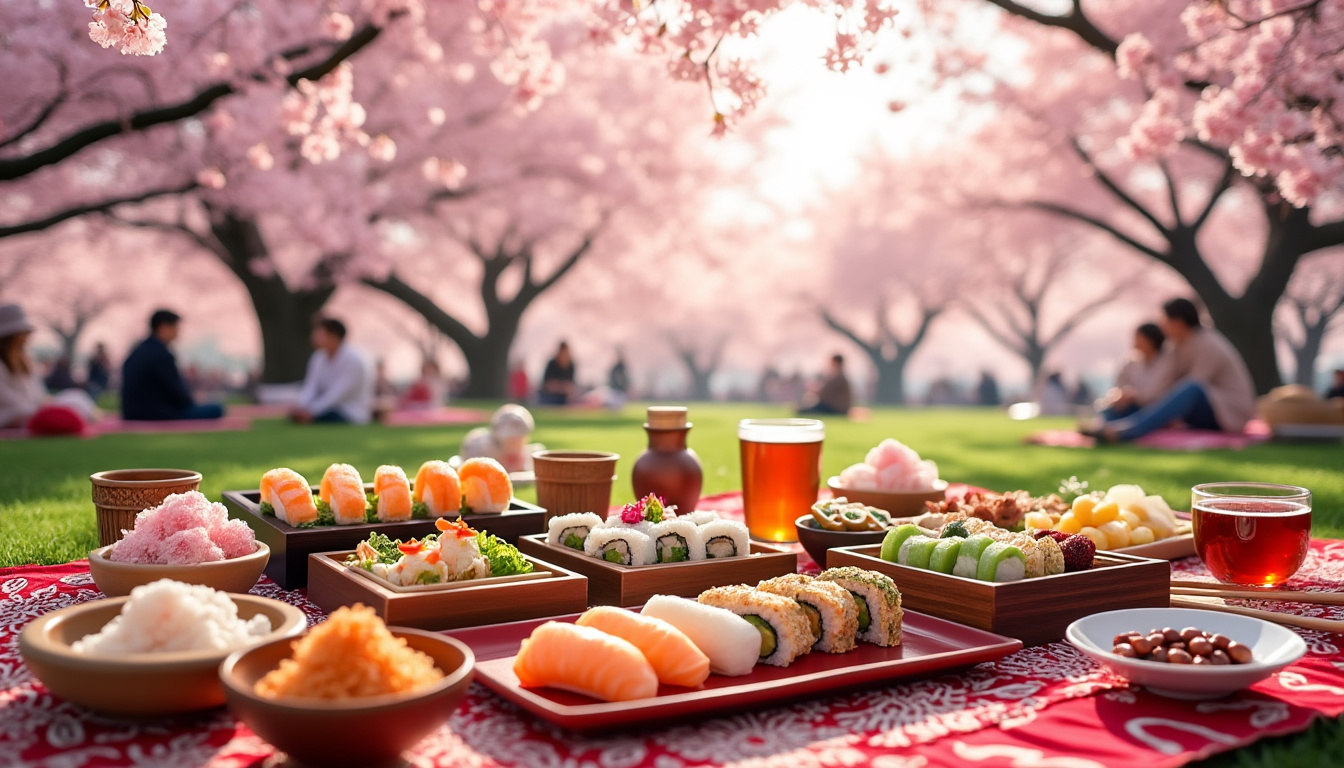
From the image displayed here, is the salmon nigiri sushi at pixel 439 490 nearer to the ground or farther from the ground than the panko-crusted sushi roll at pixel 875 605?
farther from the ground

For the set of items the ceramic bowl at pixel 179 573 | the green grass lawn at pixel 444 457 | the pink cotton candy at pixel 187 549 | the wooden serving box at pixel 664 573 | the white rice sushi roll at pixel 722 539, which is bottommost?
the green grass lawn at pixel 444 457

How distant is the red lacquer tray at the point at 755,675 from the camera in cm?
184

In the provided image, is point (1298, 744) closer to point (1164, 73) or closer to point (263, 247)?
point (1164, 73)

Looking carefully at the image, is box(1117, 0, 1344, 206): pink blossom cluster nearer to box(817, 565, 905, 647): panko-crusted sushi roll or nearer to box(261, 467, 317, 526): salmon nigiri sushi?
box(817, 565, 905, 647): panko-crusted sushi roll

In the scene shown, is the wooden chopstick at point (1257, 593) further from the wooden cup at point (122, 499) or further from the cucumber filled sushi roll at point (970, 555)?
the wooden cup at point (122, 499)

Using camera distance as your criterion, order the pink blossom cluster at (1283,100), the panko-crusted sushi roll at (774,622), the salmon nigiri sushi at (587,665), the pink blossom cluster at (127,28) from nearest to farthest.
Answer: the salmon nigiri sushi at (587,665) < the panko-crusted sushi roll at (774,622) < the pink blossom cluster at (127,28) < the pink blossom cluster at (1283,100)

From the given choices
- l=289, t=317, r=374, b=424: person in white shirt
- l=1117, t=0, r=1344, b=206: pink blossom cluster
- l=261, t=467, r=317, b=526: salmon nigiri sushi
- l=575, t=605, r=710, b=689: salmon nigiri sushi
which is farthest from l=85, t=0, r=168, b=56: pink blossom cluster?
l=289, t=317, r=374, b=424: person in white shirt

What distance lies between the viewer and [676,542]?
2818 millimetres

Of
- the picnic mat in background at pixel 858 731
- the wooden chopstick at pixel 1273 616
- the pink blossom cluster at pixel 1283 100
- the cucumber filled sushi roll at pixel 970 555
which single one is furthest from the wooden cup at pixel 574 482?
the pink blossom cluster at pixel 1283 100

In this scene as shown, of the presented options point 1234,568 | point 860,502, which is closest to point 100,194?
point 860,502

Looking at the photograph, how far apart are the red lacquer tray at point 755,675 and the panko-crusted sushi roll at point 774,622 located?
3 centimetres

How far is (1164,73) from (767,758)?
399 inches

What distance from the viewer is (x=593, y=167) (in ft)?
69.7

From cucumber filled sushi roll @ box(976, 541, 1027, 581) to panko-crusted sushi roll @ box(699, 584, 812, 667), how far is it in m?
0.53
